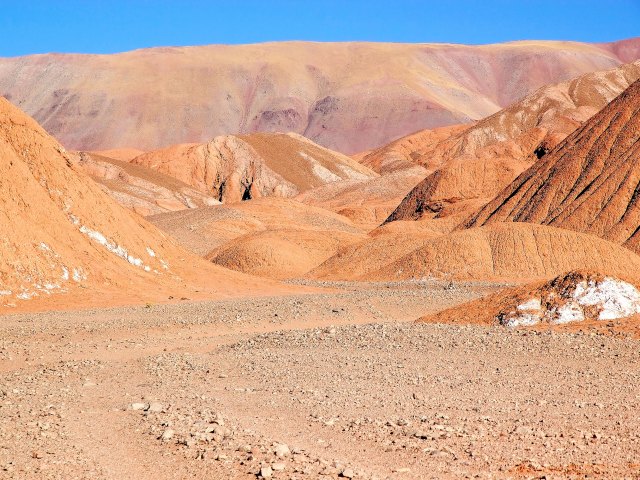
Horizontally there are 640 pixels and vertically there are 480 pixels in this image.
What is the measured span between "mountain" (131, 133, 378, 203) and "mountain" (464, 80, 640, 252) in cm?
4948

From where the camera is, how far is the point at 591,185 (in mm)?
50500

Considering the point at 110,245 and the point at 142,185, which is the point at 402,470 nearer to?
the point at 110,245

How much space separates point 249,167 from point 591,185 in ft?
198

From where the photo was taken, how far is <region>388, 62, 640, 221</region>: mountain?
69625mm

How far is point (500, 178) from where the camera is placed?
7300cm

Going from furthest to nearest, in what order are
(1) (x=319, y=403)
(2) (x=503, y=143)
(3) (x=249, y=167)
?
(3) (x=249, y=167) < (2) (x=503, y=143) < (1) (x=319, y=403)

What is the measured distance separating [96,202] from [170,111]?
15957 centimetres

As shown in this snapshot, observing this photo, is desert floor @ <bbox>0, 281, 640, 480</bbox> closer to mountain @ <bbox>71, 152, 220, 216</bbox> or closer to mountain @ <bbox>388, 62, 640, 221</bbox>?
mountain @ <bbox>388, 62, 640, 221</bbox>

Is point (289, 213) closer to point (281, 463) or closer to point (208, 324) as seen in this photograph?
point (208, 324)

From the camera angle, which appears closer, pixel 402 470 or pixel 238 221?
pixel 402 470

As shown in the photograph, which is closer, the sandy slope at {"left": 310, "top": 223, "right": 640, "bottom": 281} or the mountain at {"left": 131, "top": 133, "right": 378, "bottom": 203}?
the sandy slope at {"left": 310, "top": 223, "right": 640, "bottom": 281}

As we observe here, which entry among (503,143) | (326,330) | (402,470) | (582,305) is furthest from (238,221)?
(402,470)

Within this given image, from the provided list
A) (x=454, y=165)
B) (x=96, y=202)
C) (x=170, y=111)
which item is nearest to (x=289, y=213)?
(x=454, y=165)

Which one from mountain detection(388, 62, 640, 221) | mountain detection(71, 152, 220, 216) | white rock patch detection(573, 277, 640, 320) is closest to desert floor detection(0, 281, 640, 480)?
white rock patch detection(573, 277, 640, 320)
